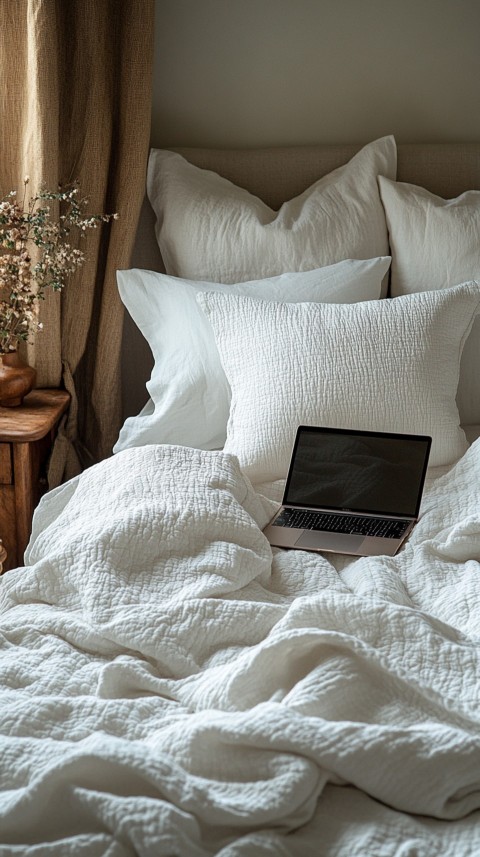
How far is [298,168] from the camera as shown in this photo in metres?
2.62

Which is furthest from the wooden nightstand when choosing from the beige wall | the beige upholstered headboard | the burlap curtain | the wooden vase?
the beige wall

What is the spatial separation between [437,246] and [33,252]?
1.03 metres

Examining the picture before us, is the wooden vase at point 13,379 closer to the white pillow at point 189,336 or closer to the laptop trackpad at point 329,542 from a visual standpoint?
the white pillow at point 189,336

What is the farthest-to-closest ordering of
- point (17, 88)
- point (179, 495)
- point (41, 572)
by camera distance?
point (17, 88)
point (179, 495)
point (41, 572)

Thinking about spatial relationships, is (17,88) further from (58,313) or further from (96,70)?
(58,313)

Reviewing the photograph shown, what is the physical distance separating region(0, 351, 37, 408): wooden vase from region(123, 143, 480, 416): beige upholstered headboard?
0.38 meters

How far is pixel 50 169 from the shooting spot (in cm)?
236

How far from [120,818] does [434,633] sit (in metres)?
0.52

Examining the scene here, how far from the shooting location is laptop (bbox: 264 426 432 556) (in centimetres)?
183

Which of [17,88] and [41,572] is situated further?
[17,88]

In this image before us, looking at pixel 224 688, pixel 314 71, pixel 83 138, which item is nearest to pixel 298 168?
pixel 314 71

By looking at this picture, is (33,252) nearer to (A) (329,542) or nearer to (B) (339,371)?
(B) (339,371)

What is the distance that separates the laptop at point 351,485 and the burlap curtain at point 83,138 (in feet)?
2.73

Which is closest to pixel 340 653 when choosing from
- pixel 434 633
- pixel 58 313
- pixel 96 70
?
pixel 434 633
